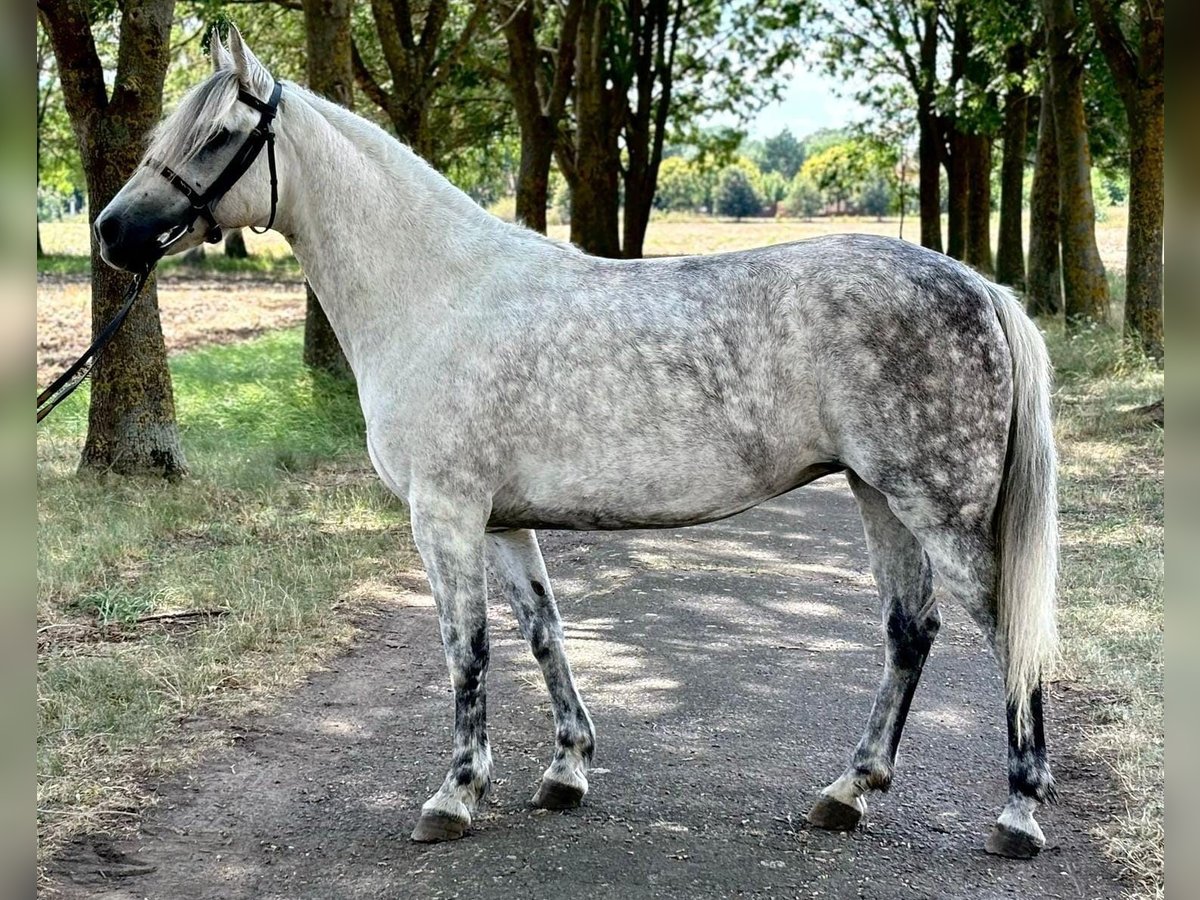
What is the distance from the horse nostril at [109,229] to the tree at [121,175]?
17.8ft

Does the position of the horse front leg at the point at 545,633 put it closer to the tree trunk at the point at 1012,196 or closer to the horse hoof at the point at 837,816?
the horse hoof at the point at 837,816

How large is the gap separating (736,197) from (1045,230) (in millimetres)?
116522

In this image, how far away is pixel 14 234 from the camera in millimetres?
1376

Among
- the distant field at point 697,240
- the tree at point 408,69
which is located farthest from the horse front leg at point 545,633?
the distant field at point 697,240

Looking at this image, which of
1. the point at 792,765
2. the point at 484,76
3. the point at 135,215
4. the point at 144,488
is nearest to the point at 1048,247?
the point at 484,76

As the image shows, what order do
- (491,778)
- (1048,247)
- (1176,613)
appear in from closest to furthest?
(1176,613), (491,778), (1048,247)

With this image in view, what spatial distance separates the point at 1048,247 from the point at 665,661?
15.0m

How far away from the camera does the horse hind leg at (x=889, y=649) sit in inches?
173

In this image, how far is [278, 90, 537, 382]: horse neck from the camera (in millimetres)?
4488

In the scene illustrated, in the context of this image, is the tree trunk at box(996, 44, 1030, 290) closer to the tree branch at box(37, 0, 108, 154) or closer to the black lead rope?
the tree branch at box(37, 0, 108, 154)

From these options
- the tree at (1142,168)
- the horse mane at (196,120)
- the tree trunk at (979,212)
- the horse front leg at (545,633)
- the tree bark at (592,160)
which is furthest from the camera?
the tree trunk at (979,212)

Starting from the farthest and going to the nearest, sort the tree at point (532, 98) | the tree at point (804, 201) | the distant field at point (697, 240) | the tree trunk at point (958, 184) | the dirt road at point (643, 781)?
the tree at point (804, 201) < the distant field at point (697, 240) < the tree trunk at point (958, 184) < the tree at point (532, 98) < the dirt road at point (643, 781)

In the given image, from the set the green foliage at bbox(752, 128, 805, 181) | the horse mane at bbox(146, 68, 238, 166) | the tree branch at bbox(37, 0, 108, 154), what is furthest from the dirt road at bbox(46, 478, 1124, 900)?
the green foliage at bbox(752, 128, 805, 181)

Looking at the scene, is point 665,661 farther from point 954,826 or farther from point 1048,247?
point 1048,247
